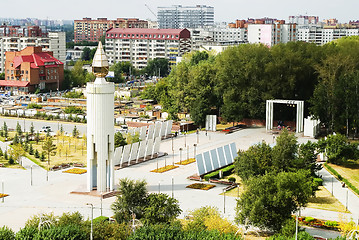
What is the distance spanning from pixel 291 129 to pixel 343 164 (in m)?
17.2

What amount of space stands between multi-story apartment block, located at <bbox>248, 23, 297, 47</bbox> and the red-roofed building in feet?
224

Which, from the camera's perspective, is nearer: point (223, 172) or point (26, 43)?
point (223, 172)

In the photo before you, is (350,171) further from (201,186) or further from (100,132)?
(100,132)

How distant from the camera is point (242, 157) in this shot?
40.9 meters

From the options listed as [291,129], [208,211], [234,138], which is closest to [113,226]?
[208,211]

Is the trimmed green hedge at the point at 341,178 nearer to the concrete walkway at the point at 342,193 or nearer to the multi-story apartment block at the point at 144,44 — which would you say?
the concrete walkway at the point at 342,193

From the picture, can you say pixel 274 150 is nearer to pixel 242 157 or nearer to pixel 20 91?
pixel 242 157

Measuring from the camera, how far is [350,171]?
4731cm

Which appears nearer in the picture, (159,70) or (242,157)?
(242,157)

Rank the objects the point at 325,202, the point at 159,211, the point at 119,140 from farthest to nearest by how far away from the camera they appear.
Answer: the point at 119,140
the point at 325,202
the point at 159,211

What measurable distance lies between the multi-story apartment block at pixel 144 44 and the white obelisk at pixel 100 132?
326ft

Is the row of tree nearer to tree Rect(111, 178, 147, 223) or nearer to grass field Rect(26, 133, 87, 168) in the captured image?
grass field Rect(26, 133, 87, 168)

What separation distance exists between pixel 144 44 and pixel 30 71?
151 feet

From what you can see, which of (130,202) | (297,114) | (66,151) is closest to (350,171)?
(297,114)
